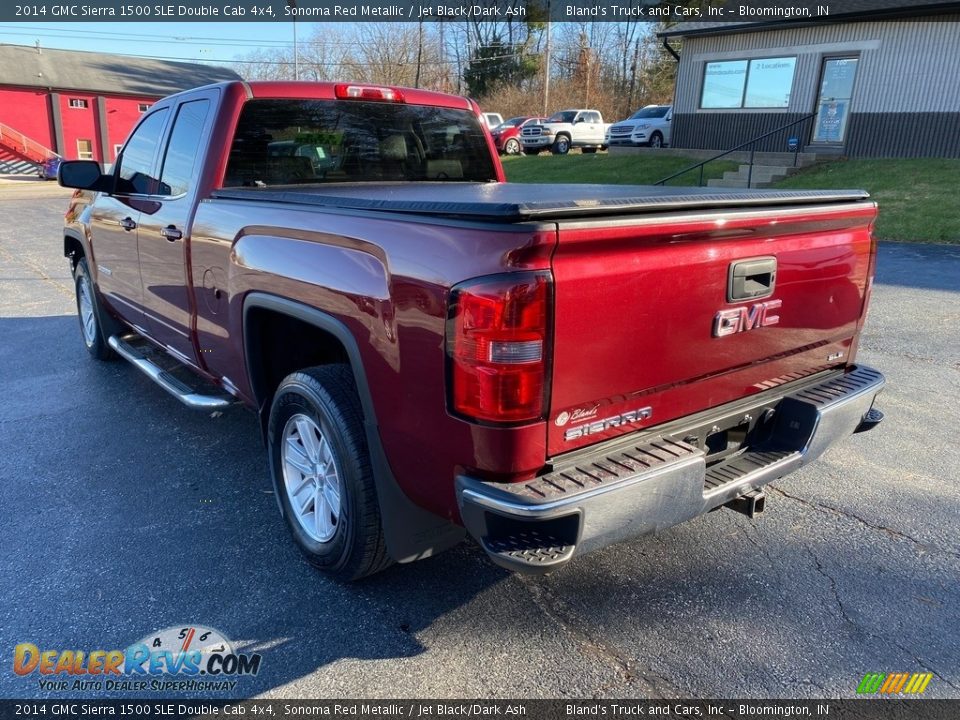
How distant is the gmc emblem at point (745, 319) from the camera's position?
2.62 m

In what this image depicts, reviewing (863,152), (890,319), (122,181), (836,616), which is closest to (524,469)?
A: (836,616)

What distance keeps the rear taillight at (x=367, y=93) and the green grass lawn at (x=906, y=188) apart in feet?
35.9

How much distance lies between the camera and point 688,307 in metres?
2.51

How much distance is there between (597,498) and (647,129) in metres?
26.4

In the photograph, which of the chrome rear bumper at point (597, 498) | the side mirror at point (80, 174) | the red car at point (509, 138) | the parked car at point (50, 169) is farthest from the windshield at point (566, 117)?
the chrome rear bumper at point (597, 498)

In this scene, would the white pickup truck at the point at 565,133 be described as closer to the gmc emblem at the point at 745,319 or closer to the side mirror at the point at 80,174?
the side mirror at the point at 80,174

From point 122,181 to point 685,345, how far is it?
13.0 feet

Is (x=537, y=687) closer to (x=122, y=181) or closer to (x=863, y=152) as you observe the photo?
(x=122, y=181)

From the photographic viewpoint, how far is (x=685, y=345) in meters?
2.55

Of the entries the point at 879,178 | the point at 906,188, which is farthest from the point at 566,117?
the point at 906,188

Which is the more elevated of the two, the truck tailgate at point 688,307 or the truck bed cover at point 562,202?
the truck bed cover at point 562,202

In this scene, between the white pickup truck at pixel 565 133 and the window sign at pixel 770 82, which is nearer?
the window sign at pixel 770 82

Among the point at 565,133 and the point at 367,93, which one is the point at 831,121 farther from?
the point at 367,93

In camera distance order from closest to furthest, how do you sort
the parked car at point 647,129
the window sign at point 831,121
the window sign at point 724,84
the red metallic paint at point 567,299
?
the red metallic paint at point 567,299 < the window sign at point 831,121 < the window sign at point 724,84 < the parked car at point 647,129
